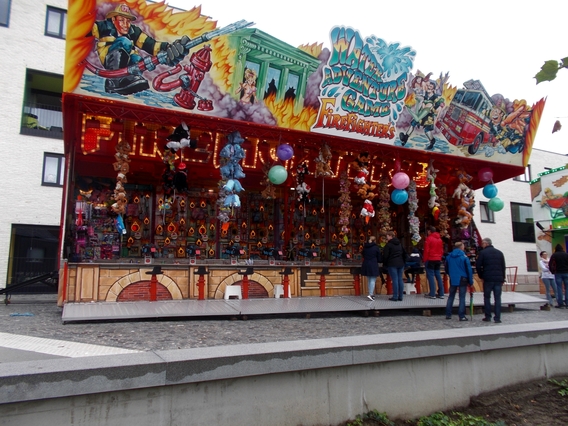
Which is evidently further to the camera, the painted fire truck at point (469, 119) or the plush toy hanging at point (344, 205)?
the painted fire truck at point (469, 119)

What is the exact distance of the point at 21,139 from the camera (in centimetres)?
1914

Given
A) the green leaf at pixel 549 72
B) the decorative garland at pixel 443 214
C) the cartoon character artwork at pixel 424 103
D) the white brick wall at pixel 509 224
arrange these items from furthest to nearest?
the white brick wall at pixel 509 224
the decorative garland at pixel 443 214
the cartoon character artwork at pixel 424 103
the green leaf at pixel 549 72

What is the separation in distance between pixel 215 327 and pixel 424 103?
32.1 ft

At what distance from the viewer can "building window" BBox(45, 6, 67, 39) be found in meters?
20.0

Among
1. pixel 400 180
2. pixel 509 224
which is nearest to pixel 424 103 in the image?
pixel 400 180

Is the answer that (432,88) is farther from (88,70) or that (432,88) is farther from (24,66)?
(24,66)

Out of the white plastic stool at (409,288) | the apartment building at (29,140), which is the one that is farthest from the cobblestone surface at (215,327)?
the apartment building at (29,140)

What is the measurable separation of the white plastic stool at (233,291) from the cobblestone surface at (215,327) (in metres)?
1.92

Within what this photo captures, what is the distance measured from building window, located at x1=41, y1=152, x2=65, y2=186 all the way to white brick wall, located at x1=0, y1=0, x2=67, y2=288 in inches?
9.7

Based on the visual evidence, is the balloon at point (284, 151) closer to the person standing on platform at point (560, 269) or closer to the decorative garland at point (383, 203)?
the decorative garland at point (383, 203)

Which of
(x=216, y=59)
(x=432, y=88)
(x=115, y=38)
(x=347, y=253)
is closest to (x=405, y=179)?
(x=432, y=88)

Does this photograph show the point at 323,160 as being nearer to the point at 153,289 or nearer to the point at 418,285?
the point at 418,285

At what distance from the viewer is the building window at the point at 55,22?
19953 millimetres

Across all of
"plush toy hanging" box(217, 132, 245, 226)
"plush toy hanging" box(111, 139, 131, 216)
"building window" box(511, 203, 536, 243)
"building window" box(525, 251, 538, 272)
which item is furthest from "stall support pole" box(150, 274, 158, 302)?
"building window" box(525, 251, 538, 272)
